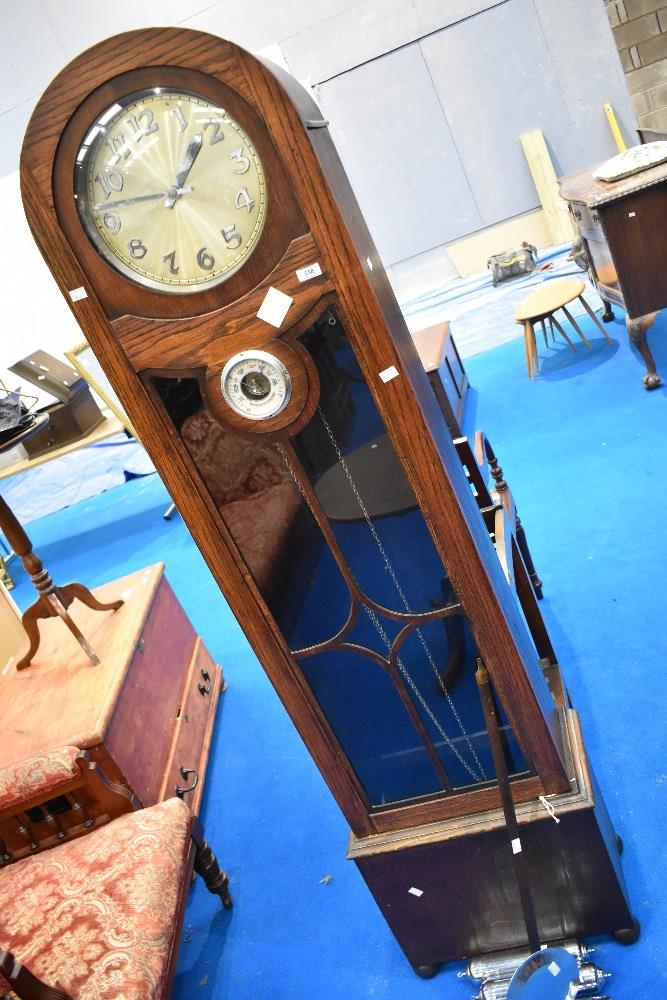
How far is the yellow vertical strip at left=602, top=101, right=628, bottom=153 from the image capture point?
8.42 meters

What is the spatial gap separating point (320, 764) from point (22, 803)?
3.04 feet

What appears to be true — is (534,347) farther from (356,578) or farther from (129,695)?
(356,578)

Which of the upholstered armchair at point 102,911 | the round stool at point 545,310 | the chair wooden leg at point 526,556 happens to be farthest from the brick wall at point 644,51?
the upholstered armchair at point 102,911

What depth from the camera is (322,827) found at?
2957 millimetres

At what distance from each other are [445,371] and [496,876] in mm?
3505

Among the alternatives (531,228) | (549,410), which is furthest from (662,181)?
(531,228)

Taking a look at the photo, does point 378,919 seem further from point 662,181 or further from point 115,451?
point 115,451

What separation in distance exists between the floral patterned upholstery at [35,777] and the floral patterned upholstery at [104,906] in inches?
7.5

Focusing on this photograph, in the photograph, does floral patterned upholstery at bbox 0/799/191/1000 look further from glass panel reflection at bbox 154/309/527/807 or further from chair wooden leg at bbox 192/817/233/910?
glass panel reflection at bbox 154/309/527/807

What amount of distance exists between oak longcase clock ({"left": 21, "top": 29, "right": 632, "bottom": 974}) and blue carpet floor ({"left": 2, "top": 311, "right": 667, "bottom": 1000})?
24 cm

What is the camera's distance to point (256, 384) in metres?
1.59

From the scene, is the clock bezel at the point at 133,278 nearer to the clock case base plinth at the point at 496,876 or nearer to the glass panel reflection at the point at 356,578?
the glass panel reflection at the point at 356,578

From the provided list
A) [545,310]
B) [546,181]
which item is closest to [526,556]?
[545,310]

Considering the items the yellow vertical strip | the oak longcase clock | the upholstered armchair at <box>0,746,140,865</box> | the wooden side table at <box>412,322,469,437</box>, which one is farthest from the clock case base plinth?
→ the yellow vertical strip
